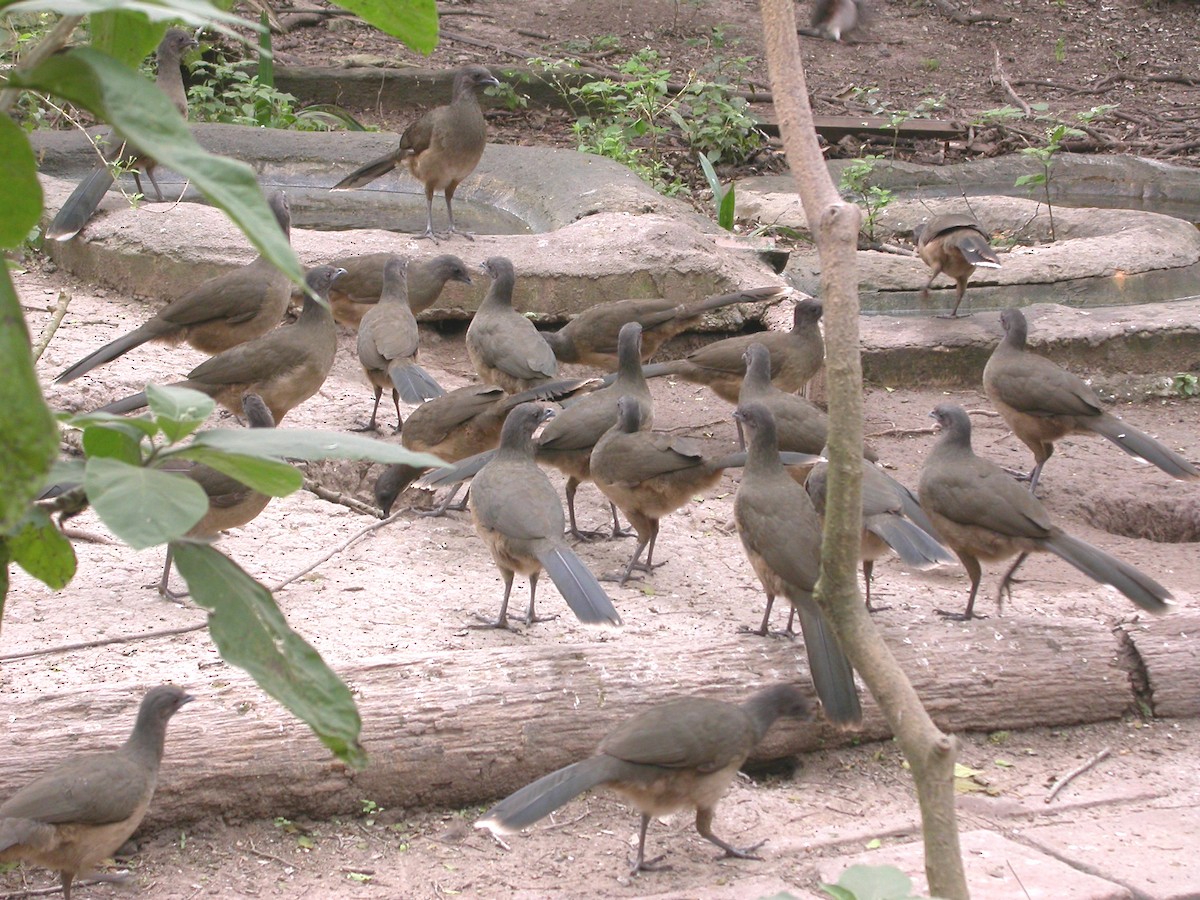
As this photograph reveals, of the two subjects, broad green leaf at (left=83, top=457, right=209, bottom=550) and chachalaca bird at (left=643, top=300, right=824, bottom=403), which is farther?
chachalaca bird at (left=643, top=300, right=824, bottom=403)

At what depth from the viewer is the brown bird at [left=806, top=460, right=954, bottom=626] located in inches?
196

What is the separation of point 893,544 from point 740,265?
4.36 metres

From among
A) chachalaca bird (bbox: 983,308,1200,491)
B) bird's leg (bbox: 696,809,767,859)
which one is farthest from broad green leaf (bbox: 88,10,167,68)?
chachalaca bird (bbox: 983,308,1200,491)

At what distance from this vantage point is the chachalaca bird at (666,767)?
12.0ft

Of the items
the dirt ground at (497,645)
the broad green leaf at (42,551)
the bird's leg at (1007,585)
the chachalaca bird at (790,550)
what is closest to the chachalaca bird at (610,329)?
the dirt ground at (497,645)

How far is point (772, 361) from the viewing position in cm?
734

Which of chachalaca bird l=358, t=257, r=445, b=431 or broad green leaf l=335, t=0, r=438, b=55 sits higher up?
broad green leaf l=335, t=0, r=438, b=55

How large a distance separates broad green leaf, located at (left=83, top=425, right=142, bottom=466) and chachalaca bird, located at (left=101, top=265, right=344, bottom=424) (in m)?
5.44

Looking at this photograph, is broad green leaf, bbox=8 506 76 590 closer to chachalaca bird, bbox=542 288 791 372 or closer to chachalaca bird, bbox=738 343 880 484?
chachalaca bird, bbox=738 343 880 484

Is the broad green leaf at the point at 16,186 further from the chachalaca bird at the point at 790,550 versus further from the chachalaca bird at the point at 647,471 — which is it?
the chachalaca bird at the point at 647,471

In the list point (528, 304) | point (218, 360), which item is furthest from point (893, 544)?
point (528, 304)

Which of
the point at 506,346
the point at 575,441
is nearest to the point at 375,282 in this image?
the point at 506,346

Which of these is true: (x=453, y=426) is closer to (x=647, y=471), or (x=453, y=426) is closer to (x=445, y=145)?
(x=647, y=471)

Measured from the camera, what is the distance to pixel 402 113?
1558cm
